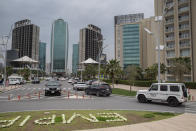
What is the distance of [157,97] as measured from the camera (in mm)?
13812

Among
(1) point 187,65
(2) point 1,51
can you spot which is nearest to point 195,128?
(1) point 187,65

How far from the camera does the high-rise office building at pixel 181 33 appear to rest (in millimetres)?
42500

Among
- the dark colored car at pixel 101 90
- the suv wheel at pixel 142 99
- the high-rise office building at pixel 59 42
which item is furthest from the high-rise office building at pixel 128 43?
the high-rise office building at pixel 59 42

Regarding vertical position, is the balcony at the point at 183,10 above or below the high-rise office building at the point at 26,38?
below

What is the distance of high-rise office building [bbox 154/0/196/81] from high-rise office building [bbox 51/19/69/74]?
144m

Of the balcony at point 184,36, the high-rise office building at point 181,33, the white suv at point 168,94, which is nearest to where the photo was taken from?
the white suv at point 168,94

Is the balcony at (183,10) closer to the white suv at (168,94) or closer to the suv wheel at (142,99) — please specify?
the white suv at (168,94)

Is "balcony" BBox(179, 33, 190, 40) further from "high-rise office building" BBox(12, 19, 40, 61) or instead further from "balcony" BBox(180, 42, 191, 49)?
"high-rise office building" BBox(12, 19, 40, 61)

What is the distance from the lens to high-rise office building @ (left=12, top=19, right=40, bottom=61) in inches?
6004

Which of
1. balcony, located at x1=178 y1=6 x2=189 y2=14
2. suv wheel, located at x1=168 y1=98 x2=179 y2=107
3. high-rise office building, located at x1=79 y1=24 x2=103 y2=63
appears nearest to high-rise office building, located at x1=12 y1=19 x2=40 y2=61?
high-rise office building, located at x1=79 y1=24 x2=103 y2=63

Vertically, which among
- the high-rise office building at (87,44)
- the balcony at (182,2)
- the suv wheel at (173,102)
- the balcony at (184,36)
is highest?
the high-rise office building at (87,44)

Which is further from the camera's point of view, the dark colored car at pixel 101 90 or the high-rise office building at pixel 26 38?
the high-rise office building at pixel 26 38

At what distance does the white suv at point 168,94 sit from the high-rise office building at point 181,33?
109ft

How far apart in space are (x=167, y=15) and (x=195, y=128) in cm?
4855
